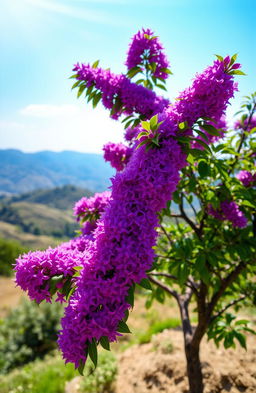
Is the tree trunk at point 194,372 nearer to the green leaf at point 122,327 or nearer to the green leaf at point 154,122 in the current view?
the green leaf at point 122,327

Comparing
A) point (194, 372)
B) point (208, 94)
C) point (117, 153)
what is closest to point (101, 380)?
point (194, 372)

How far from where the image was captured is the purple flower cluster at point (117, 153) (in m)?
4.20

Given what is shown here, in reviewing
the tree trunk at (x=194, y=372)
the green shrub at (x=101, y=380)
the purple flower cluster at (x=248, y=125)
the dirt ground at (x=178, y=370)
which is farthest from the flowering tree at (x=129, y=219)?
the green shrub at (x=101, y=380)

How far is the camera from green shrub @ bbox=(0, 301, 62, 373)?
12.4 m

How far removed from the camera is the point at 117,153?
420cm

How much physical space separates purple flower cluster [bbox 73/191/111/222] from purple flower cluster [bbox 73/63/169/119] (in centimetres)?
125

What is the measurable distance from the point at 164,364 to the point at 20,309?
A: 11.3 m

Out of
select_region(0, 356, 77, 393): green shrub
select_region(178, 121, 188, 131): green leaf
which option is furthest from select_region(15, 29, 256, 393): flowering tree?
select_region(0, 356, 77, 393): green shrub

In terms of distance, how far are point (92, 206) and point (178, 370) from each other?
5.01 metres

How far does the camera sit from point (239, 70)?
247cm

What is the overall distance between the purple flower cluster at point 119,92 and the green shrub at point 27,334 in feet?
41.8

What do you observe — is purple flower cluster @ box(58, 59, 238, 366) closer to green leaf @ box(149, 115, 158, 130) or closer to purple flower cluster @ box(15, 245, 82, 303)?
green leaf @ box(149, 115, 158, 130)

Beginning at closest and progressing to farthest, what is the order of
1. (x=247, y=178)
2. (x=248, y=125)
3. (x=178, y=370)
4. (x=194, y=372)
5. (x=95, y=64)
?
(x=95, y=64)
(x=247, y=178)
(x=194, y=372)
(x=248, y=125)
(x=178, y=370)

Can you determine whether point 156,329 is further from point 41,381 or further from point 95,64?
point 95,64
